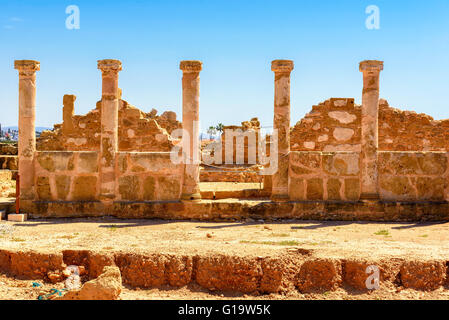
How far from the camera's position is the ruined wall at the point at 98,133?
13.4 metres

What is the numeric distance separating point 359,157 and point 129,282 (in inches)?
180

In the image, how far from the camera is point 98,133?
45.5 ft

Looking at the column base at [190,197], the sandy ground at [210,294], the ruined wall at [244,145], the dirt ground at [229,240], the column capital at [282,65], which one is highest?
the column capital at [282,65]

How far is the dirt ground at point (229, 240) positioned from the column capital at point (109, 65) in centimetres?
254

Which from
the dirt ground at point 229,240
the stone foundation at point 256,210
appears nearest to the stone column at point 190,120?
the stone foundation at point 256,210

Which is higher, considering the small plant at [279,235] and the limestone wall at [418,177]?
the limestone wall at [418,177]

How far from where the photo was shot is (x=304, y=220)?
7.25 meters

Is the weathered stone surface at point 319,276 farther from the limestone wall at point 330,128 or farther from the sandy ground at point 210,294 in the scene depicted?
the limestone wall at point 330,128

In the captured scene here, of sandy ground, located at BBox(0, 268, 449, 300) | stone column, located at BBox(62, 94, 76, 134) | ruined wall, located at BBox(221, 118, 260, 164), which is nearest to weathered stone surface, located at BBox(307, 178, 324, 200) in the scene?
sandy ground, located at BBox(0, 268, 449, 300)

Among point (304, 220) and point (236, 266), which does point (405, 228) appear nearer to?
point (304, 220)

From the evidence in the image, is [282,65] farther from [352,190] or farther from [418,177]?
[418,177]

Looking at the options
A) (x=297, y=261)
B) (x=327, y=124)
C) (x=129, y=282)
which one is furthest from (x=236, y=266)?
(x=327, y=124)

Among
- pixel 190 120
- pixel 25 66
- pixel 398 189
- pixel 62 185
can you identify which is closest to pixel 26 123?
pixel 25 66

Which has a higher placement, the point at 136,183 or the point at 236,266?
the point at 136,183
